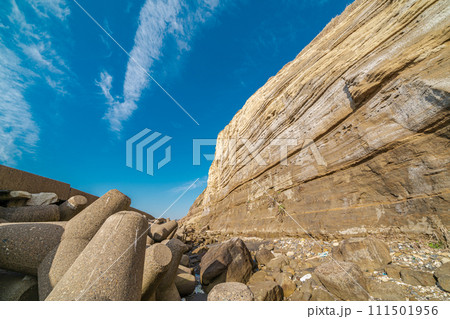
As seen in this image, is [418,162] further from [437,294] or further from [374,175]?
[437,294]

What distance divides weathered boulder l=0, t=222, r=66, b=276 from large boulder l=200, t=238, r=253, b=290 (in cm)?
250

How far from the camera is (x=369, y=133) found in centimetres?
449

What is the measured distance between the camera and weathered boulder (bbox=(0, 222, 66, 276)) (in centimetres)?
191

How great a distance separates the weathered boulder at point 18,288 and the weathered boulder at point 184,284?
186 centimetres

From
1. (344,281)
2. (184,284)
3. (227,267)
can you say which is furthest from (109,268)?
(344,281)

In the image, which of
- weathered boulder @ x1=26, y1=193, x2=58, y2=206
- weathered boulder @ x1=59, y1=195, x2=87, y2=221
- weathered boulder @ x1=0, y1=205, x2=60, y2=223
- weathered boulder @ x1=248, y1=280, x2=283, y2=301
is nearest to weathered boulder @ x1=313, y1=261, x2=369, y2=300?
weathered boulder @ x1=248, y1=280, x2=283, y2=301

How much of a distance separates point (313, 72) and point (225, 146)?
9.93 m

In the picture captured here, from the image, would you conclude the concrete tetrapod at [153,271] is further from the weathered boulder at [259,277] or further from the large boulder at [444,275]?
the large boulder at [444,275]

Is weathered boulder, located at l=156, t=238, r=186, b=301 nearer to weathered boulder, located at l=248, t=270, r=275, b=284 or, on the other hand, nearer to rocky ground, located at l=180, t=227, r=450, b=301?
rocky ground, located at l=180, t=227, r=450, b=301

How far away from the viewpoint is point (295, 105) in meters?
7.80

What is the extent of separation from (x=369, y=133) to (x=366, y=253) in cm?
300

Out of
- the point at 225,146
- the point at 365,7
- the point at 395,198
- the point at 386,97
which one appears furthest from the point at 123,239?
the point at 225,146

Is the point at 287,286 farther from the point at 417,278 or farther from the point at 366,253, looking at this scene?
the point at 417,278
